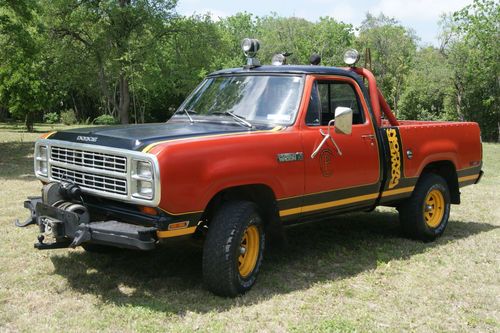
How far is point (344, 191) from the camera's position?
19.3ft

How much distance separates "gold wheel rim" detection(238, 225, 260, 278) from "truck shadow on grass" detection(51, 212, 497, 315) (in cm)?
22

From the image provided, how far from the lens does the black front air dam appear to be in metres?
4.37

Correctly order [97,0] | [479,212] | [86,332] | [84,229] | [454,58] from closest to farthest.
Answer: [86,332], [84,229], [479,212], [97,0], [454,58]

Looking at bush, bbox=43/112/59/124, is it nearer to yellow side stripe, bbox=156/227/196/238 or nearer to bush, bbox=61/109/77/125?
bush, bbox=61/109/77/125

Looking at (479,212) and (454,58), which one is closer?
(479,212)

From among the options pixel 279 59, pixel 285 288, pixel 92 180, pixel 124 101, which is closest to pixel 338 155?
pixel 285 288

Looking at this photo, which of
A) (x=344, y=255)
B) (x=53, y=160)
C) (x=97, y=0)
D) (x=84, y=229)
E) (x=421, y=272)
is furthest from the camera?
(x=97, y=0)

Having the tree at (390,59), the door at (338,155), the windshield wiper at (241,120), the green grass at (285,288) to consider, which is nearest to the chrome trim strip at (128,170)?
the green grass at (285,288)

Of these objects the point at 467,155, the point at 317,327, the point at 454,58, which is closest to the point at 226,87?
the point at 317,327

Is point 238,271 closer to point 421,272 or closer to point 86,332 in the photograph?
point 86,332

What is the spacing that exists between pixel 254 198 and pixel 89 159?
4.97 feet

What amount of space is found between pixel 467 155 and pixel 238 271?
13.5 feet

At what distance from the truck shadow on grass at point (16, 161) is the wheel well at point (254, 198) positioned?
8467 millimetres

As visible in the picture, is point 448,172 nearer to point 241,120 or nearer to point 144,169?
point 241,120
